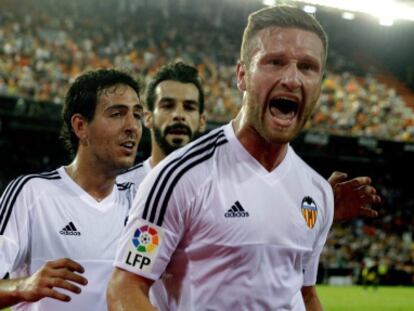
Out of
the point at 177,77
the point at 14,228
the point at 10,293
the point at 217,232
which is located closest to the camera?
the point at 217,232

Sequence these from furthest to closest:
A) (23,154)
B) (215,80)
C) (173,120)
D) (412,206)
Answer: (412,206) < (215,80) < (23,154) < (173,120)

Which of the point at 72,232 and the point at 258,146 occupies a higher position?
the point at 258,146

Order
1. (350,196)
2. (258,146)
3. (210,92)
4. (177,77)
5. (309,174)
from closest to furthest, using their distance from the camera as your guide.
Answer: (258,146) → (309,174) → (350,196) → (177,77) → (210,92)

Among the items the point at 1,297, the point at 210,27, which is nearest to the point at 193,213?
the point at 1,297

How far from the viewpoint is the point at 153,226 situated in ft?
7.38

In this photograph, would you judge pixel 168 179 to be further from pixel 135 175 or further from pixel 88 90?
pixel 135 175

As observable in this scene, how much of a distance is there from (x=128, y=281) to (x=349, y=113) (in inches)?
865

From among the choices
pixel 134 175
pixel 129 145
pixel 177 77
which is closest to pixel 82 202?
pixel 129 145

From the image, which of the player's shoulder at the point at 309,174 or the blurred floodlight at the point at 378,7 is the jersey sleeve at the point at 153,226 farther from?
the blurred floodlight at the point at 378,7

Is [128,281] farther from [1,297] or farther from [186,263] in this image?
[1,297]

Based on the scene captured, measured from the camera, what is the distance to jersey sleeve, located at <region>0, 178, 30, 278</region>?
3125 millimetres

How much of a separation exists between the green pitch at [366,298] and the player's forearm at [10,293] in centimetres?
1143

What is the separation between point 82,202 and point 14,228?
1.51ft

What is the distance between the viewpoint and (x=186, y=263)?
93.7 inches
